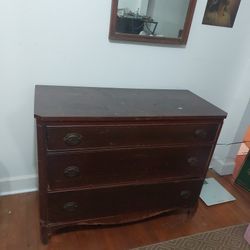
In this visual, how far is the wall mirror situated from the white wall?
0.06 metres

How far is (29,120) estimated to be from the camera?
5.30 ft

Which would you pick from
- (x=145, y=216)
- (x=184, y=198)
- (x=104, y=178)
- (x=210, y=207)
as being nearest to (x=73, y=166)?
(x=104, y=178)

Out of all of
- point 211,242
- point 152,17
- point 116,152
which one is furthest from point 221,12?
point 211,242

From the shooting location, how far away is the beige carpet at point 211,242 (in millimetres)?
1558

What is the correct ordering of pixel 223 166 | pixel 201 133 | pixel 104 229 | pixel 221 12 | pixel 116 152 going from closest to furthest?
pixel 116 152, pixel 201 133, pixel 104 229, pixel 221 12, pixel 223 166

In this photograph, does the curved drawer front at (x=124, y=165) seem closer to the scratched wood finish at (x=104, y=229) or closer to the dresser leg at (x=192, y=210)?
the dresser leg at (x=192, y=210)

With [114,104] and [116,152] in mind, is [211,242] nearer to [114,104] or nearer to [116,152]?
[116,152]

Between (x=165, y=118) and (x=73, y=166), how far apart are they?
524 millimetres

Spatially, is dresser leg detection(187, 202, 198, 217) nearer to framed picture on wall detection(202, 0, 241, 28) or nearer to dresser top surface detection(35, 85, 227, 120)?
dresser top surface detection(35, 85, 227, 120)

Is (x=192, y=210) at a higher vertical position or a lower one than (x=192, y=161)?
lower

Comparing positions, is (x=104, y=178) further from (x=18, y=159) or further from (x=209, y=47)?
(x=209, y=47)

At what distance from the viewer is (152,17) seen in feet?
5.07

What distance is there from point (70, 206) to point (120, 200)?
0.29 metres

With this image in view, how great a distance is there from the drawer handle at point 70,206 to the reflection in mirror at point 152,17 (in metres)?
1.01
